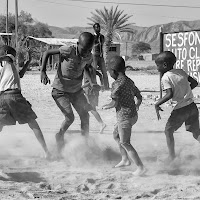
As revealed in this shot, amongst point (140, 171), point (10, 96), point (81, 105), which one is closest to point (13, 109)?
point (10, 96)

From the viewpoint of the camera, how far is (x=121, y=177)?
6082mm

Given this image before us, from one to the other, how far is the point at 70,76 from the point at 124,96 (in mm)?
1283

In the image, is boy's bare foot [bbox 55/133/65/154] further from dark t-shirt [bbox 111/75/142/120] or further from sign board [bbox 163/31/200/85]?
sign board [bbox 163/31/200/85]

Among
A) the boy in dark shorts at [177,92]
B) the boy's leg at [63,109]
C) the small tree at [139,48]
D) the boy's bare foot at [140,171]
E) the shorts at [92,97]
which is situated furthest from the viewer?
the small tree at [139,48]

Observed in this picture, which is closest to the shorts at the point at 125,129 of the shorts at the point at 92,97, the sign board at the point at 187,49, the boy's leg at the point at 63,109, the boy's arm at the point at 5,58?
the boy's leg at the point at 63,109

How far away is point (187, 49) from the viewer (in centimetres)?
1358

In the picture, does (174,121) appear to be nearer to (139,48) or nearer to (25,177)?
(25,177)

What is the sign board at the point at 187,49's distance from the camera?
13.4m

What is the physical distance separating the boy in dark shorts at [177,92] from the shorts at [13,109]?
1645 mm

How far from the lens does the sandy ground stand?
5.36 m

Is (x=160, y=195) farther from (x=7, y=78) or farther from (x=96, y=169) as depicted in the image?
(x=7, y=78)

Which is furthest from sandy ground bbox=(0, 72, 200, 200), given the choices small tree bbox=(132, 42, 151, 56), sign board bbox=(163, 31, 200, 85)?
small tree bbox=(132, 42, 151, 56)

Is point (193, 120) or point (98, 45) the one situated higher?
point (98, 45)

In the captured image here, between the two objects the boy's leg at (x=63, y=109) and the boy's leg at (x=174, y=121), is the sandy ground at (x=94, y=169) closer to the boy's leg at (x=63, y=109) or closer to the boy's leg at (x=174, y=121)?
the boy's leg at (x=63, y=109)
